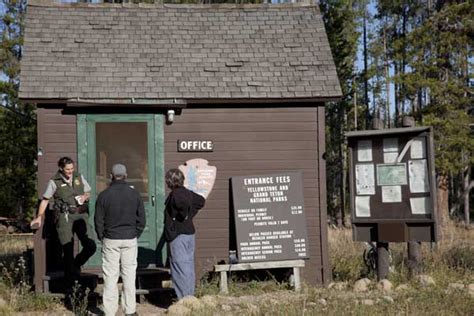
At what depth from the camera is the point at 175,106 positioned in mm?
10258

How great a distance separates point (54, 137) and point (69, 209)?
1564 millimetres

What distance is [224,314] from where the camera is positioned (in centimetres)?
805

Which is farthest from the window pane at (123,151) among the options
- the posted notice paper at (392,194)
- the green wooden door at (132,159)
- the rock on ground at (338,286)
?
the posted notice paper at (392,194)

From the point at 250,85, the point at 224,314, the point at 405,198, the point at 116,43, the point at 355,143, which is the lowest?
the point at 224,314

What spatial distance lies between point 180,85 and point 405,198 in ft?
12.5

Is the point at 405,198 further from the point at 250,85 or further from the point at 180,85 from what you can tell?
the point at 180,85

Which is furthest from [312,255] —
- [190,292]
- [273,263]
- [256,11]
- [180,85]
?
[256,11]

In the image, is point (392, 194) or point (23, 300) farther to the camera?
point (392, 194)

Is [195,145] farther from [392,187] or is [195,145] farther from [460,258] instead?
[460,258]

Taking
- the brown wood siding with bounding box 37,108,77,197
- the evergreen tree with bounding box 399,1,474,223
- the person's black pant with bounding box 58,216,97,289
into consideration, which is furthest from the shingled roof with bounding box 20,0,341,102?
the evergreen tree with bounding box 399,1,474,223

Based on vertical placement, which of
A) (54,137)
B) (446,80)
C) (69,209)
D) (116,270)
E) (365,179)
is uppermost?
(446,80)

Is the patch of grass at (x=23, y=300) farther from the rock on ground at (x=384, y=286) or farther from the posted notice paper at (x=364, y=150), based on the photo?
the posted notice paper at (x=364, y=150)

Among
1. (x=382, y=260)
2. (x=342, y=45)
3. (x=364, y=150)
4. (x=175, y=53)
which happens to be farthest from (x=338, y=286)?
(x=342, y=45)

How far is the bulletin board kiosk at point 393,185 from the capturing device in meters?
9.48
